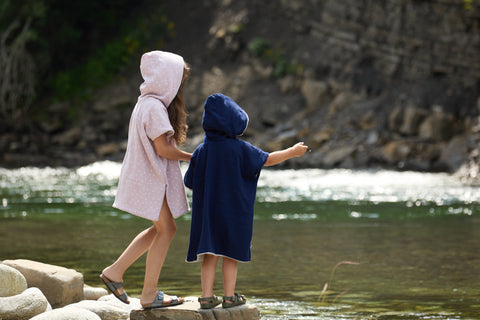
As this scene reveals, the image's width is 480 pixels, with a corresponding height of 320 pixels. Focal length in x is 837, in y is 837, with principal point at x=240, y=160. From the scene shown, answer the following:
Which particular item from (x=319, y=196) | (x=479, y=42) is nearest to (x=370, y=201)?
(x=319, y=196)

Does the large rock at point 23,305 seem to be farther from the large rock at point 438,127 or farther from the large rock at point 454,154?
the large rock at point 438,127

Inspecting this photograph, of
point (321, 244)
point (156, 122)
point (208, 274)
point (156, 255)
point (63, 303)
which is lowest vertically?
point (321, 244)

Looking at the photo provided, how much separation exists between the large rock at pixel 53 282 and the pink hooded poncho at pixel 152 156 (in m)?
1.44

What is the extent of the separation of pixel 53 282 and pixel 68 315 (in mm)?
1101

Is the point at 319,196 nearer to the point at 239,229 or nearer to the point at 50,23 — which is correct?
the point at 239,229

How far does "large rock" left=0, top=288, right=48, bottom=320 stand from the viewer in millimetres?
5941

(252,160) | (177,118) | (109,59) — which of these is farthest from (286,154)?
(109,59)

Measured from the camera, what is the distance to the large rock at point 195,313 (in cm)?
538

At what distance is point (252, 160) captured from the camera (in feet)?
17.8

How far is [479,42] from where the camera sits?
100ft

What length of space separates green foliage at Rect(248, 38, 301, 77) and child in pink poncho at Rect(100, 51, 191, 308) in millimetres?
28623

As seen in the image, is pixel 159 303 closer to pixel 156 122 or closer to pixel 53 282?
pixel 156 122

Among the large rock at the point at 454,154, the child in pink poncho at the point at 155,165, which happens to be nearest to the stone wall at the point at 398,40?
the large rock at the point at 454,154

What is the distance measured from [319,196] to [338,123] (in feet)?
35.7
